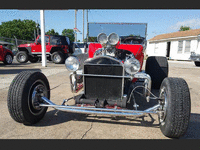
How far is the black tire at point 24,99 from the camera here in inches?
92.0

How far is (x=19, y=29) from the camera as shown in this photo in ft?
169

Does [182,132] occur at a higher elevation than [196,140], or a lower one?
higher

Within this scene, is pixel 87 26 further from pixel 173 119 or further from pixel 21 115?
pixel 173 119

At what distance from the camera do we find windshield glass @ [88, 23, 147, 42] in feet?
15.2

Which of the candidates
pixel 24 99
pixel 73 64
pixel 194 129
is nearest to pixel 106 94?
pixel 73 64

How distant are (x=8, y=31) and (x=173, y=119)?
57977mm

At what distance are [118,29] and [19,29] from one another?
55.1 m

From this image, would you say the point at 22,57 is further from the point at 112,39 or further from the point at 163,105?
the point at 163,105

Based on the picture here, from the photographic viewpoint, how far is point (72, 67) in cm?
283

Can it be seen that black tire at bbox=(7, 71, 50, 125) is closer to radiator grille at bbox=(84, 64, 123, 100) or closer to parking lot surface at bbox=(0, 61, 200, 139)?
parking lot surface at bbox=(0, 61, 200, 139)

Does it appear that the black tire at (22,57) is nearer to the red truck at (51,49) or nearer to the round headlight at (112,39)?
the red truck at (51,49)

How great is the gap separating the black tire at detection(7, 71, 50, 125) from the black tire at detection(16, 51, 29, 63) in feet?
38.9

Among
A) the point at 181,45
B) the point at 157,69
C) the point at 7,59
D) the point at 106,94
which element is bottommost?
Answer: the point at 106,94

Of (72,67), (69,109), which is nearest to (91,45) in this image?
(72,67)
